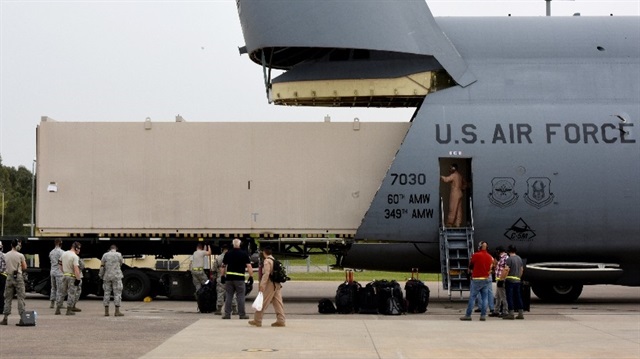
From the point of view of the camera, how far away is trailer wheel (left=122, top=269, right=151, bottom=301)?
1190 inches

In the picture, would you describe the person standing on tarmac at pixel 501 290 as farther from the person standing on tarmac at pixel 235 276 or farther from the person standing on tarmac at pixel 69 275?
the person standing on tarmac at pixel 69 275

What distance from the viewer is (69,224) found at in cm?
2920

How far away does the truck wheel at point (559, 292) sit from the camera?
99.1ft

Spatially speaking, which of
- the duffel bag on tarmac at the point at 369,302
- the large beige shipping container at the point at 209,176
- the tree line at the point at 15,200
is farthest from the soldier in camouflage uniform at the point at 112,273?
the tree line at the point at 15,200

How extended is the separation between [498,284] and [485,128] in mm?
5027

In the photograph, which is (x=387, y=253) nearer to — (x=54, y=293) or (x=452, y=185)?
(x=452, y=185)

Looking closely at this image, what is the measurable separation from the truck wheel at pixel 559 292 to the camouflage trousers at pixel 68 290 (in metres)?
12.9

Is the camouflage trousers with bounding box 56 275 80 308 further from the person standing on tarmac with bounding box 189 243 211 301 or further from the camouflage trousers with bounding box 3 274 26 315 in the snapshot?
the person standing on tarmac with bounding box 189 243 211 301

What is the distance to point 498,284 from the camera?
24.4 m

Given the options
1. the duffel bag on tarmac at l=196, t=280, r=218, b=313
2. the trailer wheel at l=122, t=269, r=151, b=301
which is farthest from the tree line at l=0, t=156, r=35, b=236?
the duffel bag on tarmac at l=196, t=280, r=218, b=313

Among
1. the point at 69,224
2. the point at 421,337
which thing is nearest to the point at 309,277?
the point at 69,224

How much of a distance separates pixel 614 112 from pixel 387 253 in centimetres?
691

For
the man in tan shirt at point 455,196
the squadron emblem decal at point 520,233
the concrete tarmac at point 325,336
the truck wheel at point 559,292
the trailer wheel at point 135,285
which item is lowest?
the concrete tarmac at point 325,336

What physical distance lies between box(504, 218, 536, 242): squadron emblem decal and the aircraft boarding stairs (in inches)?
41.1
